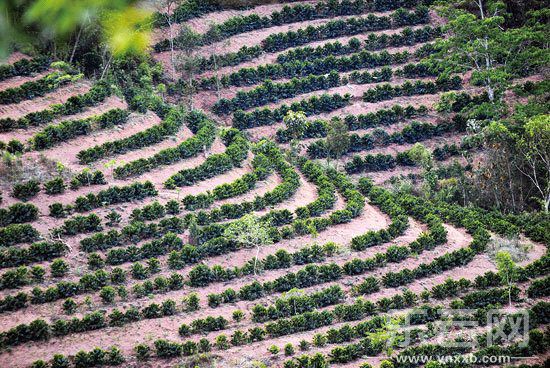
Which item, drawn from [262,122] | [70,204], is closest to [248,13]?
[262,122]

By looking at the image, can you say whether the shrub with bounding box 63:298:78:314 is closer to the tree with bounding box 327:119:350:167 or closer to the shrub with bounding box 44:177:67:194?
the shrub with bounding box 44:177:67:194

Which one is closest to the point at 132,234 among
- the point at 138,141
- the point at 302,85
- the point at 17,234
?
the point at 17,234

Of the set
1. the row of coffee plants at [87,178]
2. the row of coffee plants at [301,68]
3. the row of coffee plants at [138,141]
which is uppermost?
the row of coffee plants at [301,68]

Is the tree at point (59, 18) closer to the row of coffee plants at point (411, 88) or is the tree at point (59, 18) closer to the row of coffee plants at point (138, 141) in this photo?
the row of coffee plants at point (138, 141)

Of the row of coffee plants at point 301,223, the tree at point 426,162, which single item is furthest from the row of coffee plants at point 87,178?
the tree at point 426,162

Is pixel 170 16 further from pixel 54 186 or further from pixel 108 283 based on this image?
pixel 108 283
